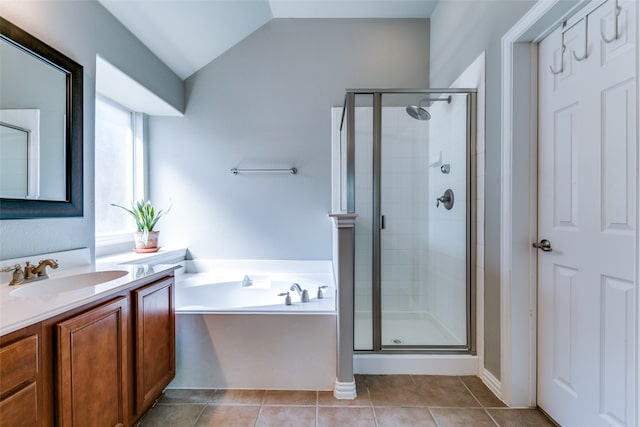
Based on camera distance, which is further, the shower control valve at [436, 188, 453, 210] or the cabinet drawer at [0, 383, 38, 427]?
the shower control valve at [436, 188, 453, 210]

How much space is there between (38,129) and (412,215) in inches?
88.4

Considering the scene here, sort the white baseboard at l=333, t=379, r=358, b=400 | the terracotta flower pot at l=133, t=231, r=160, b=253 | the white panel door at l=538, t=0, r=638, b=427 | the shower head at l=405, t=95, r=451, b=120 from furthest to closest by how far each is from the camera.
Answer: the terracotta flower pot at l=133, t=231, r=160, b=253
the shower head at l=405, t=95, r=451, b=120
the white baseboard at l=333, t=379, r=358, b=400
the white panel door at l=538, t=0, r=638, b=427

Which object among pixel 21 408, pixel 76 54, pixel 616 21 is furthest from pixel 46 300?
pixel 616 21

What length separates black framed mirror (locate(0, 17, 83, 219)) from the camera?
1.24 m

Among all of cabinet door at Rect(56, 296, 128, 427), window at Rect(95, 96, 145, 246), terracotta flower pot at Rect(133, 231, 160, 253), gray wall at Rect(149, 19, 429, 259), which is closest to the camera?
cabinet door at Rect(56, 296, 128, 427)

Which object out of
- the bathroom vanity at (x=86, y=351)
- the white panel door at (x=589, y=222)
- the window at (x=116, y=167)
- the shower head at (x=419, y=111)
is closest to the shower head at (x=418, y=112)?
the shower head at (x=419, y=111)

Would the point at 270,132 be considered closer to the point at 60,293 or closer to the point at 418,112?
the point at 418,112

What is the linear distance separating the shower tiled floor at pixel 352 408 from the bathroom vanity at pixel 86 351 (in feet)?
0.74

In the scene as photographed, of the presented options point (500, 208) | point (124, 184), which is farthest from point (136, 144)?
point (500, 208)

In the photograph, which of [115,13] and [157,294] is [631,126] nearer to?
[157,294]

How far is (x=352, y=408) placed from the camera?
1530mm

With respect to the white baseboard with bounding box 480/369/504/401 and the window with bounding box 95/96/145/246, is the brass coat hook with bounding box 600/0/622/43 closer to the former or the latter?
the white baseboard with bounding box 480/369/504/401

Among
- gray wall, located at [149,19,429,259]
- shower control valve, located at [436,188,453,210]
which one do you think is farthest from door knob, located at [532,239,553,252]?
gray wall, located at [149,19,429,259]

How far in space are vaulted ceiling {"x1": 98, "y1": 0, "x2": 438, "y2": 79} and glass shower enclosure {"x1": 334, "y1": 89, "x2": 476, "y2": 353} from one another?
3.94ft
